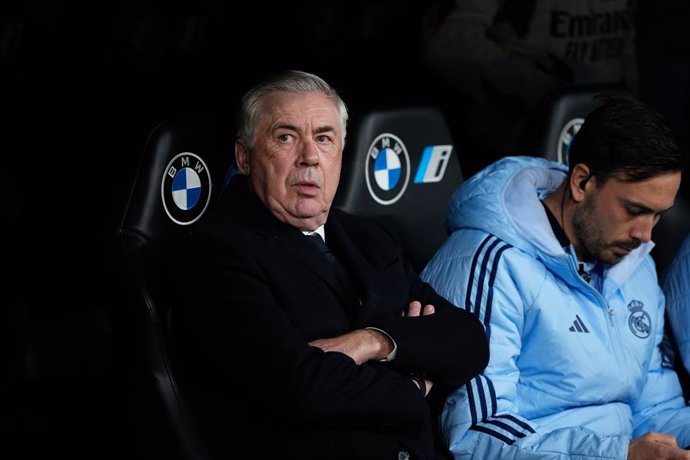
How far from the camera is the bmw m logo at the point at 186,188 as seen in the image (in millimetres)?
2254

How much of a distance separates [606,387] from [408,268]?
0.46m

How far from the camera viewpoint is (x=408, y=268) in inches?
94.0

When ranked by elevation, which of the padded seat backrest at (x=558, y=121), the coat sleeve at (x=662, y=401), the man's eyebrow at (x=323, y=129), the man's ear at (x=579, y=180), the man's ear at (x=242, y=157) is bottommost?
the coat sleeve at (x=662, y=401)

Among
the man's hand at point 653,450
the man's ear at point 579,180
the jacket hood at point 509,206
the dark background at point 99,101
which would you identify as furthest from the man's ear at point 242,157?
the man's hand at point 653,450

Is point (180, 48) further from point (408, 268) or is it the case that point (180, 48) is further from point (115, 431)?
point (408, 268)

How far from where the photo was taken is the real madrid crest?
2.54 metres

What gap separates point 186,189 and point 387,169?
0.61 metres

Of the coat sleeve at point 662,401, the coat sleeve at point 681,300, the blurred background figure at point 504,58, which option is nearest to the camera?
the coat sleeve at point 662,401

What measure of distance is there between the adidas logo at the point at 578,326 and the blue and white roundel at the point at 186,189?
77 centimetres

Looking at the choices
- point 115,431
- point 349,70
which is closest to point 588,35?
point 349,70

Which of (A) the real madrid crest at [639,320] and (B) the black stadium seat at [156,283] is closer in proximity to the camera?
(B) the black stadium seat at [156,283]

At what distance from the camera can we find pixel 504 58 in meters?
3.39

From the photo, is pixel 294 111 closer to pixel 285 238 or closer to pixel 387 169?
pixel 285 238

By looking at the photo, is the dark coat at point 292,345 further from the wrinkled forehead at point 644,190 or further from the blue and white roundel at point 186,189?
the wrinkled forehead at point 644,190
